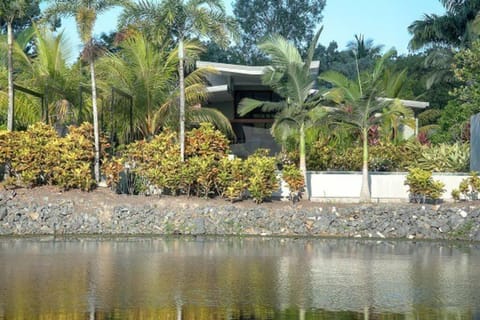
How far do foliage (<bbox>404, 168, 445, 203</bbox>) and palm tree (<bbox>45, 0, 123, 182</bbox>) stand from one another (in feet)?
34.0

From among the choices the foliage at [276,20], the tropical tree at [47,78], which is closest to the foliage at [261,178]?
the tropical tree at [47,78]

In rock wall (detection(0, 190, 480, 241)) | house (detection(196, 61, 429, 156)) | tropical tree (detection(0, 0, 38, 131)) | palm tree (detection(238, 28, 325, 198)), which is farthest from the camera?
house (detection(196, 61, 429, 156))

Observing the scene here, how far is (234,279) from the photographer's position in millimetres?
16344

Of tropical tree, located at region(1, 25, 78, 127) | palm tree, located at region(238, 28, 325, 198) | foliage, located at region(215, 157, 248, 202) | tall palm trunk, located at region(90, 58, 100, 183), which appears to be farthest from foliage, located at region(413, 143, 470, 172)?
tropical tree, located at region(1, 25, 78, 127)

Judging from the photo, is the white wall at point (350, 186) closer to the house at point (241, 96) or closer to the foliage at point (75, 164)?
the foliage at point (75, 164)

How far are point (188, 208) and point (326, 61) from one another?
5207 cm

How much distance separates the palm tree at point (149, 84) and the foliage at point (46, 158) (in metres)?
4.49

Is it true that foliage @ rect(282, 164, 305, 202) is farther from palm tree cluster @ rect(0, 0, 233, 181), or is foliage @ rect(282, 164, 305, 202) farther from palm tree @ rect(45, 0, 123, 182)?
palm tree @ rect(45, 0, 123, 182)

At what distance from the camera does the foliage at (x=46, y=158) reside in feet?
89.6

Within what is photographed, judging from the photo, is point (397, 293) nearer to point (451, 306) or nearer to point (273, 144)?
point (451, 306)

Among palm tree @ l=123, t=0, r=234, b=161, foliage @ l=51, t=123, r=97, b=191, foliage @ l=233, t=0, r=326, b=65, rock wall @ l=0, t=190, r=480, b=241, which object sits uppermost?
foliage @ l=233, t=0, r=326, b=65

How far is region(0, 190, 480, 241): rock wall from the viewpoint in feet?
83.7

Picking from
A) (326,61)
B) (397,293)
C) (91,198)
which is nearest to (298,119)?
(91,198)

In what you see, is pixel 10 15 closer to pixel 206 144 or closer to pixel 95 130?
pixel 95 130
